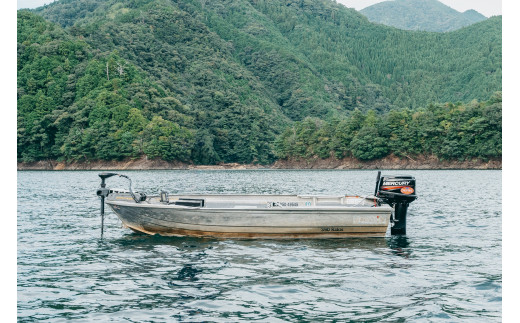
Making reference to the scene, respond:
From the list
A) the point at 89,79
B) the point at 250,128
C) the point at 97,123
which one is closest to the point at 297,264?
the point at 97,123

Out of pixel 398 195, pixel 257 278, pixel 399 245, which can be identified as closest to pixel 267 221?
pixel 399 245

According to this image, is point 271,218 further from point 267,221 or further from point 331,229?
point 331,229

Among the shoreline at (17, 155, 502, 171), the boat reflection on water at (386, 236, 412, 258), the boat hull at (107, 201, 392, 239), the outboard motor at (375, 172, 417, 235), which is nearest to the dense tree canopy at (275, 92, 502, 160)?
the shoreline at (17, 155, 502, 171)

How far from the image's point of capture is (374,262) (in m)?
16.0

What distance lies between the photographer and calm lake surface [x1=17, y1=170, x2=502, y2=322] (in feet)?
36.6

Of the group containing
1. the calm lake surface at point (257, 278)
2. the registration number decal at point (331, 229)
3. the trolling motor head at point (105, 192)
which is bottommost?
the calm lake surface at point (257, 278)

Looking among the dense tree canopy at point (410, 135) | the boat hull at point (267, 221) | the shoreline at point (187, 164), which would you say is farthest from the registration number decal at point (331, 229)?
the shoreline at point (187, 164)

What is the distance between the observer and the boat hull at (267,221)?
1920cm

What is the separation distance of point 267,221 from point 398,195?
513 centimetres

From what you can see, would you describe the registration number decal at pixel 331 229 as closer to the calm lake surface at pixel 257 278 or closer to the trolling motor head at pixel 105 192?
the calm lake surface at pixel 257 278

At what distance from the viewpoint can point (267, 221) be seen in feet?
63.2

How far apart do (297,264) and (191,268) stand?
3.21 m

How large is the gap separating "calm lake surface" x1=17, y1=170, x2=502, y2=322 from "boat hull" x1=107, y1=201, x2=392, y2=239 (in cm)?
40

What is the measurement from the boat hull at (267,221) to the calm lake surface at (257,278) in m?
0.40
